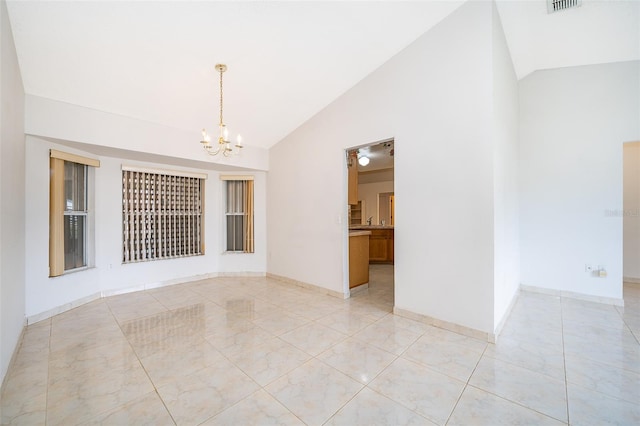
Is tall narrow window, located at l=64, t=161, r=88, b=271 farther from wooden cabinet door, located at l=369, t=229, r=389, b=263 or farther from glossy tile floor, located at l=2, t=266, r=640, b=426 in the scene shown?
wooden cabinet door, located at l=369, t=229, r=389, b=263

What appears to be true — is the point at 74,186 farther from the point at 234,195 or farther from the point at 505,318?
the point at 505,318

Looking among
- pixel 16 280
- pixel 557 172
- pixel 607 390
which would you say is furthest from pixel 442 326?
pixel 16 280

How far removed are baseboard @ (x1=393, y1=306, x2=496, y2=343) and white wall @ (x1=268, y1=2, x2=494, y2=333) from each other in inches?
2.1

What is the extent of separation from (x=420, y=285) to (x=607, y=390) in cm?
158

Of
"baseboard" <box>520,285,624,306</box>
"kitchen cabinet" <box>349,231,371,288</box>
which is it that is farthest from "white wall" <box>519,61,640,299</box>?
"kitchen cabinet" <box>349,231,371,288</box>

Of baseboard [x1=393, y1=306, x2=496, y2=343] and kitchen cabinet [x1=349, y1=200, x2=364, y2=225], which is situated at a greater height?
kitchen cabinet [x1=349, y1=200, x2=364, y2=225]

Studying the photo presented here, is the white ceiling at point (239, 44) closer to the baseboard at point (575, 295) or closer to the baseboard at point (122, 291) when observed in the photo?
the baseboard at point (122, 291)

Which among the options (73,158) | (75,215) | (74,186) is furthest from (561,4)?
(75,215)

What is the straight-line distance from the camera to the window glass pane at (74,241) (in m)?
3.76

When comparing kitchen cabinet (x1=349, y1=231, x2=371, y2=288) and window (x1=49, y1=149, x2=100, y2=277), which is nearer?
window (x1=49, y1=149, x2=100, y2=277)

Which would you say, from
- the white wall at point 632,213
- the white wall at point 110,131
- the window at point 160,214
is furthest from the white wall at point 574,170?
the window at point 160,214

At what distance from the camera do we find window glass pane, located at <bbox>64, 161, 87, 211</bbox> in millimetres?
3748

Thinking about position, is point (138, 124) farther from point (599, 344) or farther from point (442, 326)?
point (599, 344)

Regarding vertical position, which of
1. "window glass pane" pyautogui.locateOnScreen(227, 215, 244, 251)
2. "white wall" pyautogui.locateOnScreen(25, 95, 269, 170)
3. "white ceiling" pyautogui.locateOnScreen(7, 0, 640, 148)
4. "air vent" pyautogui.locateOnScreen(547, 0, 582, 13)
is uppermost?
"air vent" pyautogui.locateOnScreen(547, 0, 582, 13)
